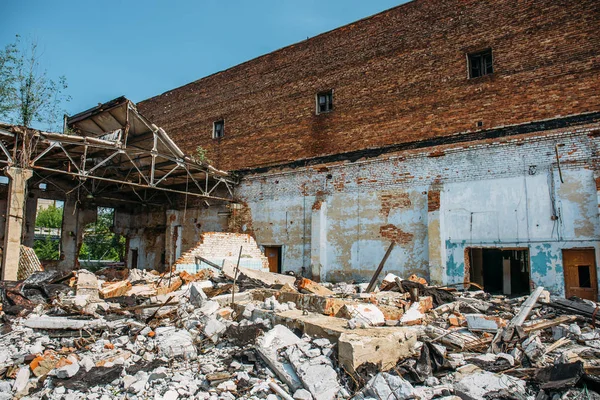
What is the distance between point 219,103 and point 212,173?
21.1 ft

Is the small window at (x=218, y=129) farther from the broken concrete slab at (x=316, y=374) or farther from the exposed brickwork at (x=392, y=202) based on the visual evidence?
the broken concrete slab at (x=316, y=374)

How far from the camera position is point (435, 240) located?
11.6 metres

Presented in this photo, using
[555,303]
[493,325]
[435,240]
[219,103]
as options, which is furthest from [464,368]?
[219,103]

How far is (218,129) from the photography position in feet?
66.1

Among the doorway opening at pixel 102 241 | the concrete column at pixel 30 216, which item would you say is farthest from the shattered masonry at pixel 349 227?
the doorway opening at pixel 102 241

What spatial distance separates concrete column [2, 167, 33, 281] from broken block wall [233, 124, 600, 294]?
8.13 m

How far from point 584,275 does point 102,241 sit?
30034 millimetres

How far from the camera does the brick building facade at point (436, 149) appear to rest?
1024 cm

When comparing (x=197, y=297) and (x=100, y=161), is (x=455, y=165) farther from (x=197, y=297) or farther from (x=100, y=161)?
(x=100, y=161)

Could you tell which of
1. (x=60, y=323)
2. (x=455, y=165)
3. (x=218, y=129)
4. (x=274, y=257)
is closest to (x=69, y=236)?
A: (x=218, y=129)

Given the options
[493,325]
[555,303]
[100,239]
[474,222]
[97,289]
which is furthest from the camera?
[100,239]

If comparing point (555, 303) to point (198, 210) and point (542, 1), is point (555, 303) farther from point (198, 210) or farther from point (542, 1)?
point (198, 210)

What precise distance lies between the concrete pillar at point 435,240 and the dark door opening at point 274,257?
614 centimetres

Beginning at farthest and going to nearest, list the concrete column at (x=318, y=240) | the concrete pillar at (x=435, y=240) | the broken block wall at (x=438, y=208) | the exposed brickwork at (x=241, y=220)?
the exposed brickwork at (x=241, y=220) < the concrete column at (x=318, y=240) < the concrete pillar at (x=435, y=240) < the broken block wall at (x=438, y=208)
